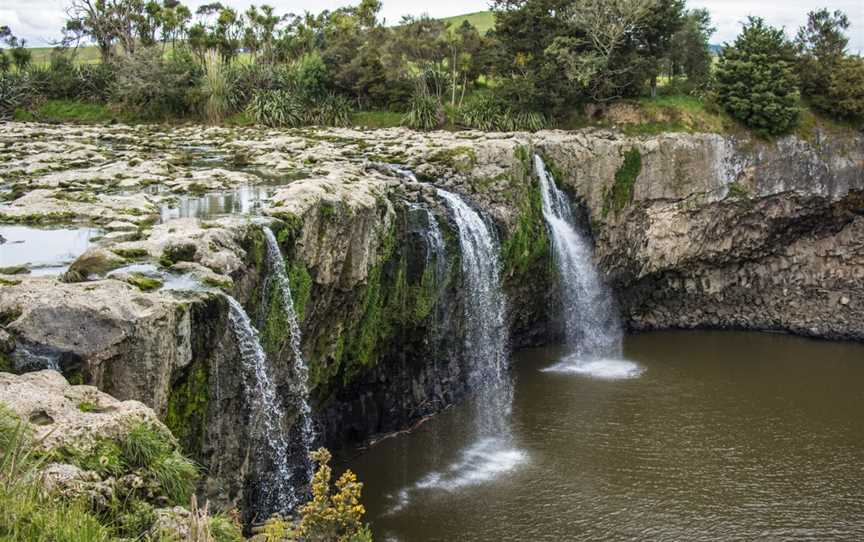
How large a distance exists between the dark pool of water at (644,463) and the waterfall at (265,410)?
262cm

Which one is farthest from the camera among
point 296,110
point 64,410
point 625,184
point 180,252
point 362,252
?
point 296,110

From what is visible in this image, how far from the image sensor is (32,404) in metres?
7.96

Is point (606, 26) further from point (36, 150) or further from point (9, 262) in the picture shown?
point (9, 262)

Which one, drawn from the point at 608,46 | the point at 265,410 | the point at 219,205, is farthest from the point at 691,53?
the point at 265,410

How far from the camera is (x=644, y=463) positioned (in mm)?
19234

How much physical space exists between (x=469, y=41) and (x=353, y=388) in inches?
1093

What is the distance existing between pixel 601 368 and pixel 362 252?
467 inches

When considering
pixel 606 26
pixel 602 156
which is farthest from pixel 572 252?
A: pixel 606 26

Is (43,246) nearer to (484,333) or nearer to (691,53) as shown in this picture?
(484,333)

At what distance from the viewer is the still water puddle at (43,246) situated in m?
13.1

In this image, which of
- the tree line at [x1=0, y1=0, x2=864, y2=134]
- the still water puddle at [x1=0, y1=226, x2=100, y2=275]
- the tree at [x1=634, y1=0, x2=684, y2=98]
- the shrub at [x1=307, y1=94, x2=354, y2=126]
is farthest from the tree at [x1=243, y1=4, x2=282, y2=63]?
the still water puddle at [x1=0, y1=226, x2=100, y2=275]

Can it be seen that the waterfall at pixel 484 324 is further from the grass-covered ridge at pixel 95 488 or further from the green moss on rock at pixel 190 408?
the grass-covered ridge at pixel 95 488

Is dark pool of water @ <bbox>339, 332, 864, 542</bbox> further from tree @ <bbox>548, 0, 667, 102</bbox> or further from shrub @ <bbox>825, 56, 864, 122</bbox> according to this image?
tree @ <bbox>548, 0, 667, 102</bbox>

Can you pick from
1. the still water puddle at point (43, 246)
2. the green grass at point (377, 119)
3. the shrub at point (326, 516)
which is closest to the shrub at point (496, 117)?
the green grass at point (377, 119)
